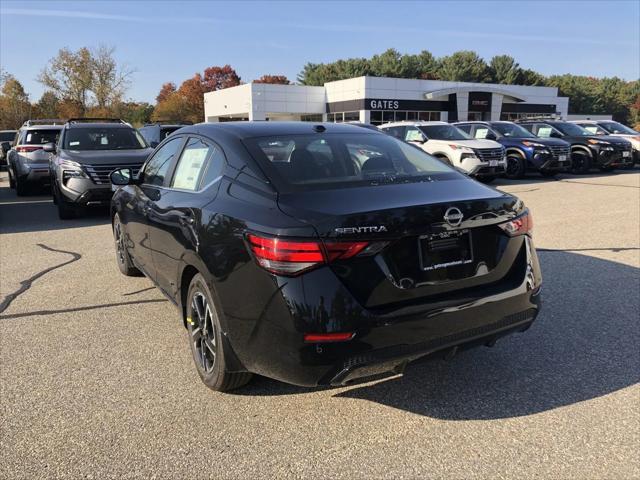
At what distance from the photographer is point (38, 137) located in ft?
46.1

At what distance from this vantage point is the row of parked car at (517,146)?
14.6 meters

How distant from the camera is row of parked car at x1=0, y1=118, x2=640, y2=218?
32.0 ft

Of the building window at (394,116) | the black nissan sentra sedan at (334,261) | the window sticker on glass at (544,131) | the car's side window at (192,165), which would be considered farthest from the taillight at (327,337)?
the building window at (394,116)

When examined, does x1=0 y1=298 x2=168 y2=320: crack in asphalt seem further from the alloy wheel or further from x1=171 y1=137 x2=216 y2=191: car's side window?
the alloy wheel

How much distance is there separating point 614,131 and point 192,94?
92.6 m

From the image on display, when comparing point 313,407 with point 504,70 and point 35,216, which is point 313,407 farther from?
point 504,70

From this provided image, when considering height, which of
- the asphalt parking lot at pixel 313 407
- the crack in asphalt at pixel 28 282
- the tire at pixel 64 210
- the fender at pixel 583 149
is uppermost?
the fender at pixel 583 149

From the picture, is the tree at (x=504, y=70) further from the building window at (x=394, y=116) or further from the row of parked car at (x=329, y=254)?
the row of parked car at (x=329, y=254)

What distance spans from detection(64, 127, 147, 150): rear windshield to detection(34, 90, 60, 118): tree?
43089 millimetres

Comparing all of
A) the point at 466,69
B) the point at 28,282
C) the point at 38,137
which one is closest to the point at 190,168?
the point at 28,282

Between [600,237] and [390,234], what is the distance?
A: 19.9 feet

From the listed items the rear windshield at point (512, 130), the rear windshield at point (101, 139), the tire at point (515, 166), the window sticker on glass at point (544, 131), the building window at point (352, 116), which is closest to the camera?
the rear windshield at point (101, 139)

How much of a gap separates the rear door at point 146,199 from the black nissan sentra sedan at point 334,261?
2.41 feet

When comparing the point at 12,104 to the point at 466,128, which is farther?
the point at 12,104
